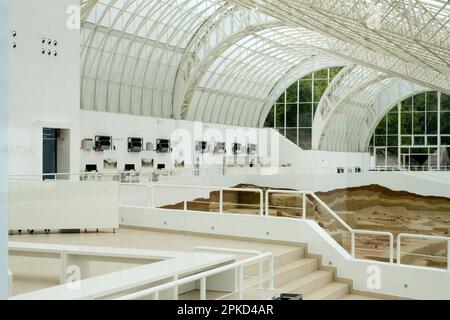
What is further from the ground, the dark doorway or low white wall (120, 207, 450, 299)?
the dark doorway

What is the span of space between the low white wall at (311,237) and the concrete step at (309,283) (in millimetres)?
408

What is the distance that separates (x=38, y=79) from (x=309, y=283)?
1113 centimetres

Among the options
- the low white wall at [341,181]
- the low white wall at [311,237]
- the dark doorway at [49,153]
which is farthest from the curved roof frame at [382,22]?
the low white wall at [311,237]

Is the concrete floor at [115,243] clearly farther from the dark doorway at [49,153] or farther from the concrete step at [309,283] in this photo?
the dark doorway at [49,153]

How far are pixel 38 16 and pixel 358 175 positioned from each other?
27.8 m

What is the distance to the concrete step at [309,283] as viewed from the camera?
11370mm

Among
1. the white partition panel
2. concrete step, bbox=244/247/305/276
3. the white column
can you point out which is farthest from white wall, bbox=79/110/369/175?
the white column

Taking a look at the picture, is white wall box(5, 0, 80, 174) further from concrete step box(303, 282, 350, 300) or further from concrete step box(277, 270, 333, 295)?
concrete step box(303, 282, 350, 300)

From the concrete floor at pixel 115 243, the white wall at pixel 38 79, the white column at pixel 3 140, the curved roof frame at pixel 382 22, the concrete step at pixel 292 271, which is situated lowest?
the concrete step at pixel 292 271

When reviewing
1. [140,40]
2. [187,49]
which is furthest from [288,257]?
[187,49]

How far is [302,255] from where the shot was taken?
45.3 feet

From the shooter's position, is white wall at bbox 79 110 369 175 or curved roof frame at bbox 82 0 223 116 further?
curved roof frame at bbox 82 0 223 116

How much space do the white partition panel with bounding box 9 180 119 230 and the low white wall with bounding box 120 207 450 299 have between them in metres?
1.23

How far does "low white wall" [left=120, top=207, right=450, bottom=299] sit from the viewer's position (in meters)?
12.4
